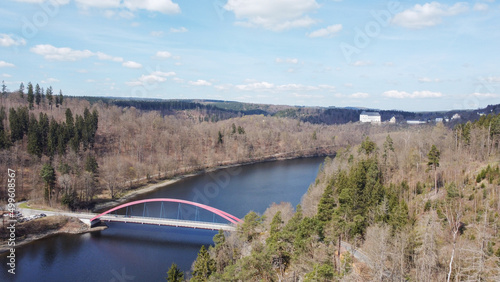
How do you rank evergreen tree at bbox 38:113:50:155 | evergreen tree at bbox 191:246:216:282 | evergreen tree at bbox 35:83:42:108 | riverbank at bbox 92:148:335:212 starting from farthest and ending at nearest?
1. evergreen tree at bbox 35:83:42:108
2. evergreen tree at bbox 38:113:50:155
3. riverbank at bbox 92:148:335:212
4. evergreen tree at bbox 191:246:216:282

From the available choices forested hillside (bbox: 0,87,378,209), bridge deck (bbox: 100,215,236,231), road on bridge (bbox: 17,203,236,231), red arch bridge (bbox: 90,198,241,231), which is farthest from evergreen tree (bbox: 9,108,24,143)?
bridge deck (bbox: 100,215,236,231)

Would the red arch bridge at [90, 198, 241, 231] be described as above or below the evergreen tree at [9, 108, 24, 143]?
below

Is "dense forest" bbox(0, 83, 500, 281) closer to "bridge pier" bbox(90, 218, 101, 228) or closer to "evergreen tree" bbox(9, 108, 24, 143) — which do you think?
"evergreen tree" bbox(9, 108, 24, 143)

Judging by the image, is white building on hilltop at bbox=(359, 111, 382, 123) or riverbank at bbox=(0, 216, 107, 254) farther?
white building on hilltop at bbox=(359, 111, 382, 123)

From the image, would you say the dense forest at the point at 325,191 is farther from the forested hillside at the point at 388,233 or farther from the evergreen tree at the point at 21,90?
the evergreen tree at the point at 21,90

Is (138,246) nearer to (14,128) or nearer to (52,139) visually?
(52,139)

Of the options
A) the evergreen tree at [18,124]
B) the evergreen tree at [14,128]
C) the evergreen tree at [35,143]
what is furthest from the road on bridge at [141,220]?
the evergreen tree at [18,124]

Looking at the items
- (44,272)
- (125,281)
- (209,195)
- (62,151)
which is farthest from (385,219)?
(62,151)

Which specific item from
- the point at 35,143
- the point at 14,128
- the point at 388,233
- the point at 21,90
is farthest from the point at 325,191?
the point at 21,90
